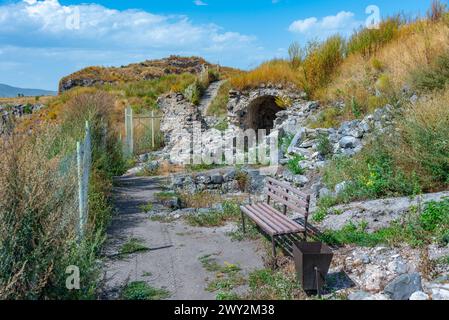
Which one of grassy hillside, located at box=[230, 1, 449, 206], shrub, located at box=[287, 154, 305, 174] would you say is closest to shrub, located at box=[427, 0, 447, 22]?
grassy hillside, located at box=[230, 1, 449, 206]

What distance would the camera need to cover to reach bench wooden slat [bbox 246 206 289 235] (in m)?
5.54

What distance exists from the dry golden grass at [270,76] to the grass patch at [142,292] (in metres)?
12.8

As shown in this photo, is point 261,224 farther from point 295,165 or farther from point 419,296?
point 295,165

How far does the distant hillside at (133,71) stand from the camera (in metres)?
43.0

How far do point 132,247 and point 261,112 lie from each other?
14.1 meters

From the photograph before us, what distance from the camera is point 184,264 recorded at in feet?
19.4

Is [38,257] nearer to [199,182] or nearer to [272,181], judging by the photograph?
[272,181]

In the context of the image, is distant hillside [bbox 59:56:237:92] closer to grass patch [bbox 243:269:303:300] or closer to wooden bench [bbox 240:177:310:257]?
wooden bench [bbox 240:177:310:257]

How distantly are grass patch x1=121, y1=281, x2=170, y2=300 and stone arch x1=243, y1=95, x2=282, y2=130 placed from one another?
13.6m

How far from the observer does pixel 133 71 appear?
160 ft

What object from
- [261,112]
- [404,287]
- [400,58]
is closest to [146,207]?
[404,287]

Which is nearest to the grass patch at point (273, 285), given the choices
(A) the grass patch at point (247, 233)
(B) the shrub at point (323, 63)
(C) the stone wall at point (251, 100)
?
(A) the grass patch at point (247, 233)

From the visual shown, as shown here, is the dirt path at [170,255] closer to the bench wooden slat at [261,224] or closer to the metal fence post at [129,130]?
the bench wooden slat at [261,224]
